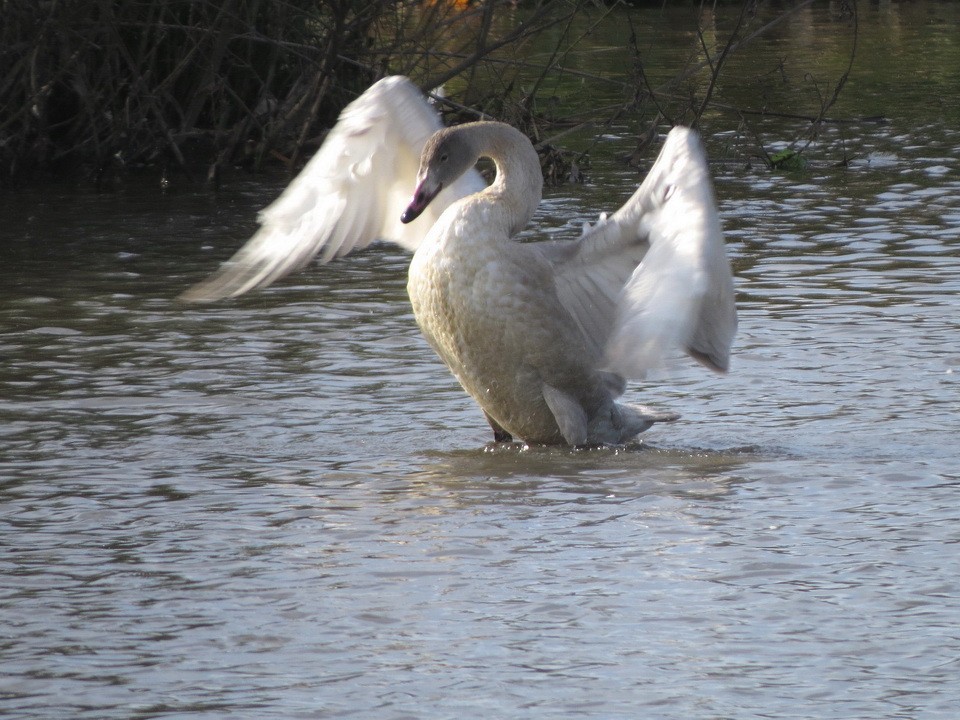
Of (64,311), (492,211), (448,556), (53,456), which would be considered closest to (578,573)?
(448,556)

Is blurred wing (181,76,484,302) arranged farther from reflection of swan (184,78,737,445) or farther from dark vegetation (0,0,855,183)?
dark vegetation (0,0,855,183)

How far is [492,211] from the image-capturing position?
612 centimetres

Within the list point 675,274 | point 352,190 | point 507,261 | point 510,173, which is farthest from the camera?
point 352,190

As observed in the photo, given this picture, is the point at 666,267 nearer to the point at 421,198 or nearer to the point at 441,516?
the point at 441,516

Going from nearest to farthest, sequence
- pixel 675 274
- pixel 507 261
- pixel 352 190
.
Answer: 1. pixel 675 274
2. pixel 507 261
3. pixel 352 190

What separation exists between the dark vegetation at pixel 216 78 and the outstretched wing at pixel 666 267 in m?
5.63

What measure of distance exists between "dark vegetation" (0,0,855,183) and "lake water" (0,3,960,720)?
2.87 m

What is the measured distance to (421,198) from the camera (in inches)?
252

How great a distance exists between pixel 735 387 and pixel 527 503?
184cm

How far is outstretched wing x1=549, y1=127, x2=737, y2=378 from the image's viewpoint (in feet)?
17.1

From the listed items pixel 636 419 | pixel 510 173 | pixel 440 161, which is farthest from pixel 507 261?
pixel 636 419

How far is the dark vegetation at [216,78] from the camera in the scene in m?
12.2

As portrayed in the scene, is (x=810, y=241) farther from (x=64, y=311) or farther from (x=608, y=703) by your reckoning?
(x=608, y=703)

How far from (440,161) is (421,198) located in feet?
0.53
